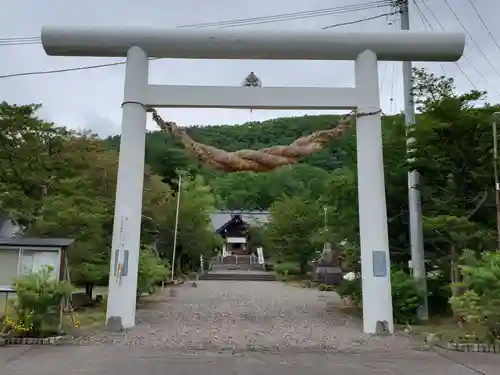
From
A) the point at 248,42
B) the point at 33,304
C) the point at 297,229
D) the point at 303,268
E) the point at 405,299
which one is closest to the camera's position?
the point at 33,304

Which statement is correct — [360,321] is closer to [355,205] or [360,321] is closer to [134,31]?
[355,205]

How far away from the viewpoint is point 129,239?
32.2 ft

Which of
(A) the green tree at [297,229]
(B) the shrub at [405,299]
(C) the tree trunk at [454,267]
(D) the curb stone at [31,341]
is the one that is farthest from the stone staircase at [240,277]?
(D) the curb stone at [31,341]

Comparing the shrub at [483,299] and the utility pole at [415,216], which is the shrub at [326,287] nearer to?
the utility pole at [415,216]

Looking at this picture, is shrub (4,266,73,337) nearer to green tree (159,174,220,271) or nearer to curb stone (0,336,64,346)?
curb stone (0,336,64,346)

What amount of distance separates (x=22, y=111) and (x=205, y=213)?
19.3m

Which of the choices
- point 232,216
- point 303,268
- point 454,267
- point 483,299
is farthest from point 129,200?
point 232,216

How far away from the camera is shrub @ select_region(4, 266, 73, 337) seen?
847cm

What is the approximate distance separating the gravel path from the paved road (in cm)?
2

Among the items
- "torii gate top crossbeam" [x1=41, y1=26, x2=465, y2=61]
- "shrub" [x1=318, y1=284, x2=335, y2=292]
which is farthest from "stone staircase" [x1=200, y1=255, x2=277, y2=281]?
"torii gate top crossbeam" [x1=41, y1=26, x2=465, y2=61]

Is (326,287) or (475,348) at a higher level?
(326,287)

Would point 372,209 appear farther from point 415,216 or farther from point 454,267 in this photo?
point 454,267

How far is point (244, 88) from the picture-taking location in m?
10.2

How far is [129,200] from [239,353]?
12.9 feet
